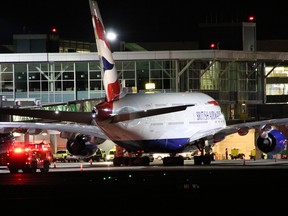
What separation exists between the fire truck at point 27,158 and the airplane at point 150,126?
279 centimetres

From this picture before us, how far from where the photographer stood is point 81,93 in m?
103

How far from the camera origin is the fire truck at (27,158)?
198ft

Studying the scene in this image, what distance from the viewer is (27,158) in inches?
2391

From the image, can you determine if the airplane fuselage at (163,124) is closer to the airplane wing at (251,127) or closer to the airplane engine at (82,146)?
the airplane wing at (251,127)

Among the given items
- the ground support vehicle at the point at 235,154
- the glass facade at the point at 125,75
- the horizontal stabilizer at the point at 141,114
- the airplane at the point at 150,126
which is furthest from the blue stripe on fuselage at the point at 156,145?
the glass facade at the point at 125,75

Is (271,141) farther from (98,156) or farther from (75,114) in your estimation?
(98,156)

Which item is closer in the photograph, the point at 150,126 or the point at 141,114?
the point at 141,114

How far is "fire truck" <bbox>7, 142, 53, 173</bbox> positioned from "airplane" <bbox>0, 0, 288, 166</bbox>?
2.79m

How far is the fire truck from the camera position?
6040cm

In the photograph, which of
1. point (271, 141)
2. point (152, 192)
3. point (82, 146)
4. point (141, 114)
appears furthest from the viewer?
point (82, 146)

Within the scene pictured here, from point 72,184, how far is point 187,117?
1069 inches

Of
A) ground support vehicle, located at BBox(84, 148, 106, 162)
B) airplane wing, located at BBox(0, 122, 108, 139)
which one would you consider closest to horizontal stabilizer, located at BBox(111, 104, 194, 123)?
airplane wing, located at BBox(0, 122, 108, 139)

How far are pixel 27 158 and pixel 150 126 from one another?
32.2 ft

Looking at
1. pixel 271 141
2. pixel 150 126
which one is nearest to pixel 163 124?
pixel 150 126
